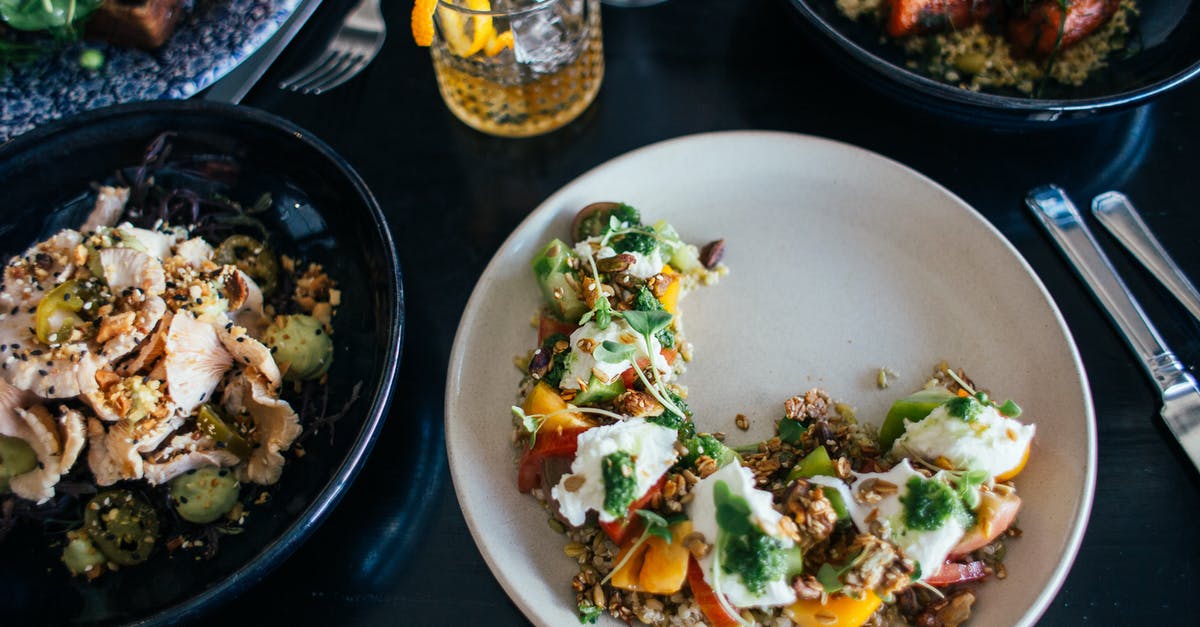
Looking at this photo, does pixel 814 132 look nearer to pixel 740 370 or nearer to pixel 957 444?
pixel 740 370

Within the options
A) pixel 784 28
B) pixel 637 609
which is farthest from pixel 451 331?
pixel 784 28

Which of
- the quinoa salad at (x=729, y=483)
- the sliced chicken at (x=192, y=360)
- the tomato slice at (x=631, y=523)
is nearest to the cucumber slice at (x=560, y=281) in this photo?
the quinoa salad at (x=729, y=483)

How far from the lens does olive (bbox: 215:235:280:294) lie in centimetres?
167

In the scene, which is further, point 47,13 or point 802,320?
point 47,13

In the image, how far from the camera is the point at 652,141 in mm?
1991

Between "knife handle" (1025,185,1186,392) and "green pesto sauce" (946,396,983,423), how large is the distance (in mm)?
566

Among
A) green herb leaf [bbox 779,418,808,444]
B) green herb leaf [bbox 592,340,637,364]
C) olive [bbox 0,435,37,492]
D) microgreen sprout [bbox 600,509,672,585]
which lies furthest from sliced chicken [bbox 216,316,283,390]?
green herb leaf [bbox 779,418,808,444]

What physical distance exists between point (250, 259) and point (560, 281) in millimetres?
660

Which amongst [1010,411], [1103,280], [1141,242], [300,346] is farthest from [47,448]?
[1141,242]

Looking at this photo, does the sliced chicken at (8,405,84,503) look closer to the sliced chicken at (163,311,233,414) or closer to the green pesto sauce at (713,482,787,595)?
the sliced chicken at (163,311,233,414)

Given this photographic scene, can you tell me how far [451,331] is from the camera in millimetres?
1796

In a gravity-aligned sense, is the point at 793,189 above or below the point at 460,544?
above

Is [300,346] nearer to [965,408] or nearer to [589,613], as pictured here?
[589,613]

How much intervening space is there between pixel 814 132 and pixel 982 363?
2.32 feet
